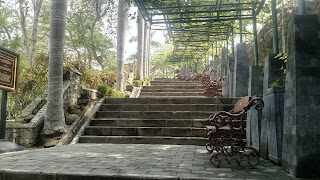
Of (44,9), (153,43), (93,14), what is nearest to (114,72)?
(93,14)

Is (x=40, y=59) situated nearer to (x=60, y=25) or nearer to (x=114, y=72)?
(x=60, y=25)

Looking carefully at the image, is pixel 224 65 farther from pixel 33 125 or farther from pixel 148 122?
pixel 33 125

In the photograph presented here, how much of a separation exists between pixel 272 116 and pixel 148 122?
3787 millimetres

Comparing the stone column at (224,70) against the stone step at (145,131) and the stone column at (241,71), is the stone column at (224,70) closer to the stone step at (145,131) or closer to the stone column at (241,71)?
the stone column at (241,71)

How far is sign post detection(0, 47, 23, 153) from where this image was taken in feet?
18.5

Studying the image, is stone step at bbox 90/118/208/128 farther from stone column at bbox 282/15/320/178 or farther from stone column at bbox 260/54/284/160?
stone column at bbox 282/15/320/178

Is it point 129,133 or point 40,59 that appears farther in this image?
point 40,59

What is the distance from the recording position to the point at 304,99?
3.27 metres

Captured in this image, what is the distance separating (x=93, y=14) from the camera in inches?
765

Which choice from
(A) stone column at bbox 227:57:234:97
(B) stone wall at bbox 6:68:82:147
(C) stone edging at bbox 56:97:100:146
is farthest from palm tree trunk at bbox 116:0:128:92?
(A) stone column at bbox 227:57:234:97

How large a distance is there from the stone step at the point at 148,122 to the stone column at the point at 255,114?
1.73m

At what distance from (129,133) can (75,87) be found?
3.35 meters

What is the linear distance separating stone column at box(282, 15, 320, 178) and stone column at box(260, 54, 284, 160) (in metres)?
0.54

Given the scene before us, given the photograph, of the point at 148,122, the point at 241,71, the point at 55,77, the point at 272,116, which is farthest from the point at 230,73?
the point at 55,77
